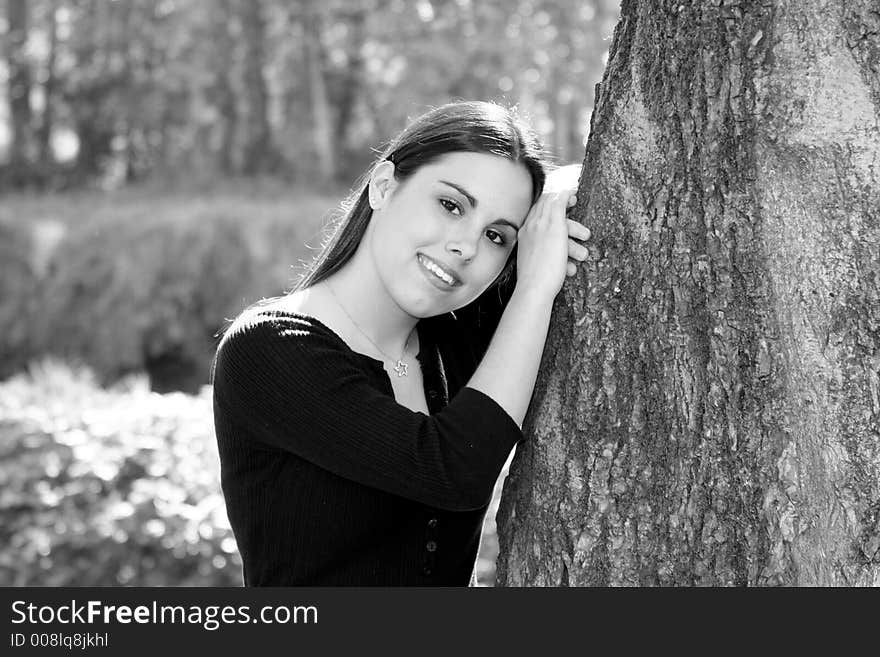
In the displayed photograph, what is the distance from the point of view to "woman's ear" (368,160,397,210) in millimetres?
2234

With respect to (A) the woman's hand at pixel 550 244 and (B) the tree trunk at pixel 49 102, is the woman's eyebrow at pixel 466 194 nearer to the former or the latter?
(A) the woman's hand at pixel 550 244

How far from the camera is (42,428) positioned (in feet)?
15.8

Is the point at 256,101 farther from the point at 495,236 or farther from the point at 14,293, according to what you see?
the point at 495,236

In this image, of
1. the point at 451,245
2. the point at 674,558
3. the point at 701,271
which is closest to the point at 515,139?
the point at 451,245

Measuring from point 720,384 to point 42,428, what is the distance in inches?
148

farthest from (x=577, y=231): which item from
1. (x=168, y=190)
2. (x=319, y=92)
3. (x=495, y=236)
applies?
(x=319, y=92)

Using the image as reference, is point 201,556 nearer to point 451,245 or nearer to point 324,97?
point 451,245

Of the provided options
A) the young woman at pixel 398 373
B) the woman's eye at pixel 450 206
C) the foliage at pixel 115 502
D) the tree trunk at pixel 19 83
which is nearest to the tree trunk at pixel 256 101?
the tree trunk at pixel 19 83

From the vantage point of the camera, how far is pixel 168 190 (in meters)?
14.5

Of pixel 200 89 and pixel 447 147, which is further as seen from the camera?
pixel 200 89

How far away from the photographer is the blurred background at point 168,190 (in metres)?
4.47

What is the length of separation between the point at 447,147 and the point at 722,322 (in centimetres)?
66

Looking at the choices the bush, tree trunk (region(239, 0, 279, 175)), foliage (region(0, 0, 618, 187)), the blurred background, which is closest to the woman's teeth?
the blurred background

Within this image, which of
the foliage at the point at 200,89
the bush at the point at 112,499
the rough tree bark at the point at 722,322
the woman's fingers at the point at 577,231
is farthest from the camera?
the foliage at the point at 200,89
